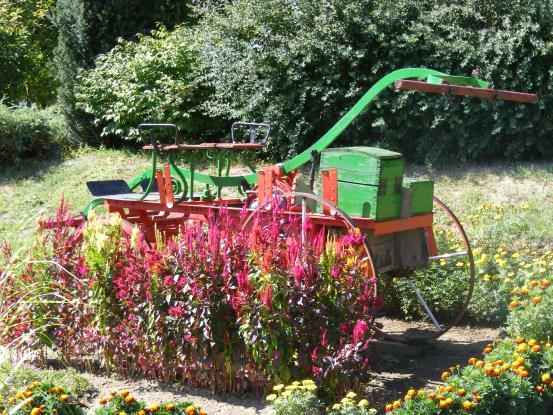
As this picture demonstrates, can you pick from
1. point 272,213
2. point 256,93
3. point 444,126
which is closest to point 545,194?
point 444,126

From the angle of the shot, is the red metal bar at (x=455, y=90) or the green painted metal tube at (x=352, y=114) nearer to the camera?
the red metal bar at (x=455, y=90)

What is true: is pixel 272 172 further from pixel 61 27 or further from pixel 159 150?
pixel 61 27

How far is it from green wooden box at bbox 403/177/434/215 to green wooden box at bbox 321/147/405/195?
0.11 m

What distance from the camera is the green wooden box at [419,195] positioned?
5.62 meters

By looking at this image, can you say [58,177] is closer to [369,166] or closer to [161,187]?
[161,187]

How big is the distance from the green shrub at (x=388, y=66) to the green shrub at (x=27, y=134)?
3.32 meters

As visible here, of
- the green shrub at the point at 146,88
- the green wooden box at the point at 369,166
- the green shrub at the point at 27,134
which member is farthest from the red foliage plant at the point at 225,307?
the green shrub at the point at 27,134

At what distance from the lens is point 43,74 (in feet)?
58.2

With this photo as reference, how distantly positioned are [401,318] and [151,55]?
7.05 m

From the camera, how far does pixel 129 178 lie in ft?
36.9

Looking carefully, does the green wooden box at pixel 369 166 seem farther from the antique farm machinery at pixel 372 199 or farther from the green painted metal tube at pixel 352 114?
the green painted metal tube at pixel 352 114

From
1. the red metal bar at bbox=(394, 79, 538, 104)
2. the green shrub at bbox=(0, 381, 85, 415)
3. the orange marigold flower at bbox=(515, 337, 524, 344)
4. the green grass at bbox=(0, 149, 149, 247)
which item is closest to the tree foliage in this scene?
the green grass at bbox=(0, 149, 149, 247)

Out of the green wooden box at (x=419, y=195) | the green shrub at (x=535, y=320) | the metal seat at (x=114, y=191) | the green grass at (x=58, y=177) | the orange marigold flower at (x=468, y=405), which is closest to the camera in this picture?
the orange marigold flower at (x=468, y=405)

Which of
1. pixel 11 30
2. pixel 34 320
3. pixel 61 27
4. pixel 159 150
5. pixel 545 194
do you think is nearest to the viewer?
pixel 34 320
